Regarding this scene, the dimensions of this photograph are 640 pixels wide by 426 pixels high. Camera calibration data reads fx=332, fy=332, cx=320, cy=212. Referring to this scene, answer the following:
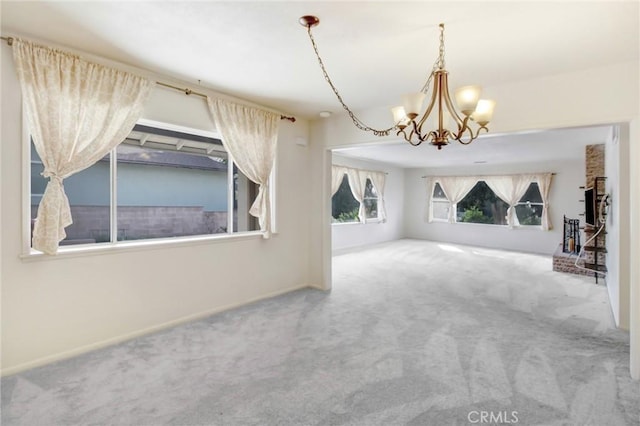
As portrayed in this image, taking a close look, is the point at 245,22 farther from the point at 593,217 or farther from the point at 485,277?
the point at 593,217

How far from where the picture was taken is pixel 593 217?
5344 millimetres

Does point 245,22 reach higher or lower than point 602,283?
higher

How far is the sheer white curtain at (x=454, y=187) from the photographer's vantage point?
9.28m

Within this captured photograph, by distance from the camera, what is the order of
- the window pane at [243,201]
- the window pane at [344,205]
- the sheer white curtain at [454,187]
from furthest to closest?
the sheer white curtain at [454,187] → the window pane at [344,205] → the window pane at [243,201]

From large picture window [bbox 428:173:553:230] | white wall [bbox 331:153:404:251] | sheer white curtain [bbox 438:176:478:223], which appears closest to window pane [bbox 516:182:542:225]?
large picture window [bbox 428:173:553:230]

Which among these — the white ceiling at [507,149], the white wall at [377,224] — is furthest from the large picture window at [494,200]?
the white wall at [377,224]

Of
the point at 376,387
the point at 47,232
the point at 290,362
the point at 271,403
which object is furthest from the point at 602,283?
the point at 47,232

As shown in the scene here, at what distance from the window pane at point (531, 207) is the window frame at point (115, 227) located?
7.16m

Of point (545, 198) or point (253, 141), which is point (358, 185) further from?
point (253, 141)

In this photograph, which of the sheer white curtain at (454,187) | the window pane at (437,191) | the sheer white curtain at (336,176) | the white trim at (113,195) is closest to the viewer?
the white trim at (113,195)

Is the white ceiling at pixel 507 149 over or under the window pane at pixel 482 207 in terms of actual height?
over

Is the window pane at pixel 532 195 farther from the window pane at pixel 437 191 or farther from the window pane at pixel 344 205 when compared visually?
the window pane at pixel 344 205

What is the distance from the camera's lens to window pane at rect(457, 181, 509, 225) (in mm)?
8969

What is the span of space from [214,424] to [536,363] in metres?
2.39
